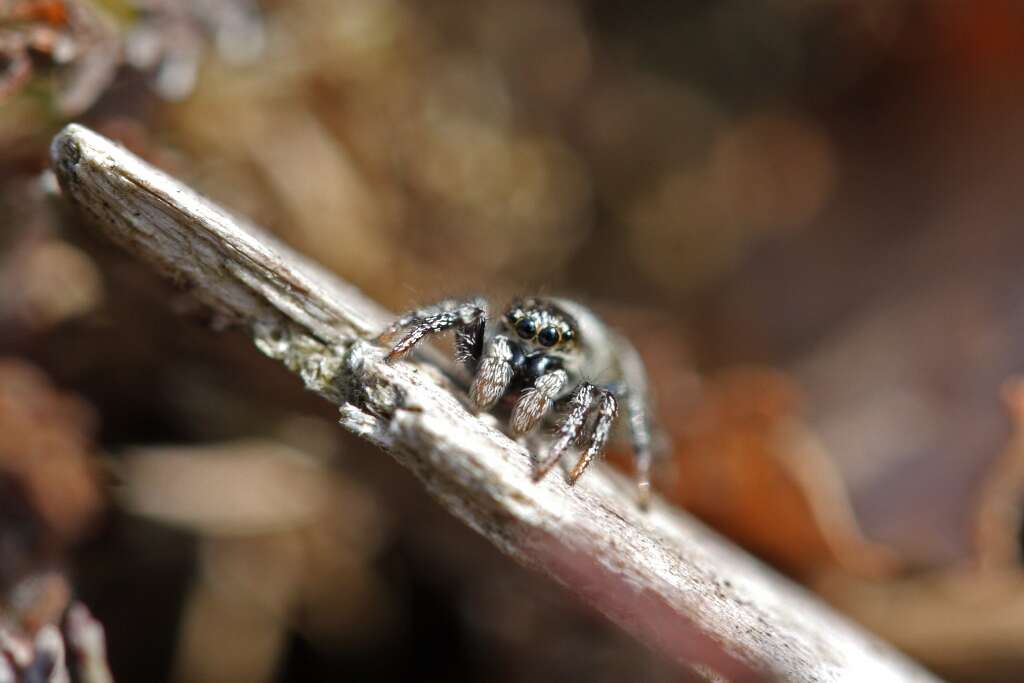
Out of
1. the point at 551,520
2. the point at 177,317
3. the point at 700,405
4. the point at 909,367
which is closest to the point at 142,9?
the point at 177,317

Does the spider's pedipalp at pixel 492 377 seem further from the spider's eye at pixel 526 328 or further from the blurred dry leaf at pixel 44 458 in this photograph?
the blurred dry leaf at pixel 44 458

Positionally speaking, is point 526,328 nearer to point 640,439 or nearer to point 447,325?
point 447,325

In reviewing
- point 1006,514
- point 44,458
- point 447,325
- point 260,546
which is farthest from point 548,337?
point 1006,514

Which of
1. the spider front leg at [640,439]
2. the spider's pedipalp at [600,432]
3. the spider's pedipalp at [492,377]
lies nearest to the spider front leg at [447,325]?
the spider's pedipalp at [492,377]

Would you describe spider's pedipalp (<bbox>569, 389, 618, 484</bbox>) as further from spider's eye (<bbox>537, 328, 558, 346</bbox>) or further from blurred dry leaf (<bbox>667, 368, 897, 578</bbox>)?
blurred dry leaf (<bbox>667, 368, 897, 578</bbox>)

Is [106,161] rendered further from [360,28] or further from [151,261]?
[360,28]
